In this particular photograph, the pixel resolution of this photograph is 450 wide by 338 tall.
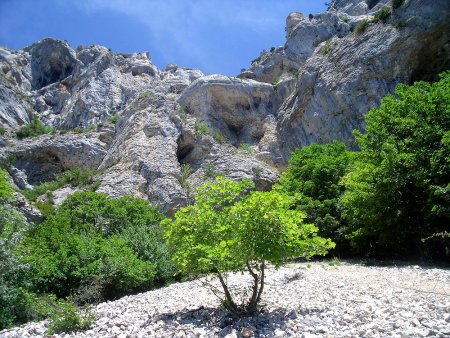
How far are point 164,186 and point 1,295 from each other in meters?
Result: 22.8

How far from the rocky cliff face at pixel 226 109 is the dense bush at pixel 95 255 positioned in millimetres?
8856

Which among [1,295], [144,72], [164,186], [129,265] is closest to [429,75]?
[164,186]

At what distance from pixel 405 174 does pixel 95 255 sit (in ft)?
46.6

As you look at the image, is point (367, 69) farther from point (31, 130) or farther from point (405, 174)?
point (31, 130)

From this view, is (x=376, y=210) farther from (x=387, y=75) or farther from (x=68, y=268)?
(x=387, y=75)

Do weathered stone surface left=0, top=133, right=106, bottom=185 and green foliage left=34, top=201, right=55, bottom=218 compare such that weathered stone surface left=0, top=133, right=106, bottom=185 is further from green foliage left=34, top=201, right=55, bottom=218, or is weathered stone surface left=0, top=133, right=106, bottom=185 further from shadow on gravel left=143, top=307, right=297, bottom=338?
shadow on gravel left=143, top=307, right=297, bottom=338

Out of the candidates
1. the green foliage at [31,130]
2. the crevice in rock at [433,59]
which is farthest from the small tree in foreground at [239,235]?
the green foliage at [31,130]

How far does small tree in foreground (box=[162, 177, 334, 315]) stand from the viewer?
29.7 feet

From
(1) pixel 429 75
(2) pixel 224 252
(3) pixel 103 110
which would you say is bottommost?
(2) pixel 224 252

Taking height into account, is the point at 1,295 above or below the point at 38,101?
below

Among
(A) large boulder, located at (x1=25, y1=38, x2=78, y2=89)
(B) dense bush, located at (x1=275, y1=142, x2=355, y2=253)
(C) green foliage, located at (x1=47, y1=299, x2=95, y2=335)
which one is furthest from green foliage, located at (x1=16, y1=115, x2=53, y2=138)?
(C) green foliage, located at (x1=47, y1=299, x2=95, y2=335)

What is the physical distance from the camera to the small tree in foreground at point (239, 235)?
357 inches

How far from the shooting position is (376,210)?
→ 19484 mm

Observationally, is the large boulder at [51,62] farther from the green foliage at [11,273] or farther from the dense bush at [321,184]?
the green foliage at [11,273]
